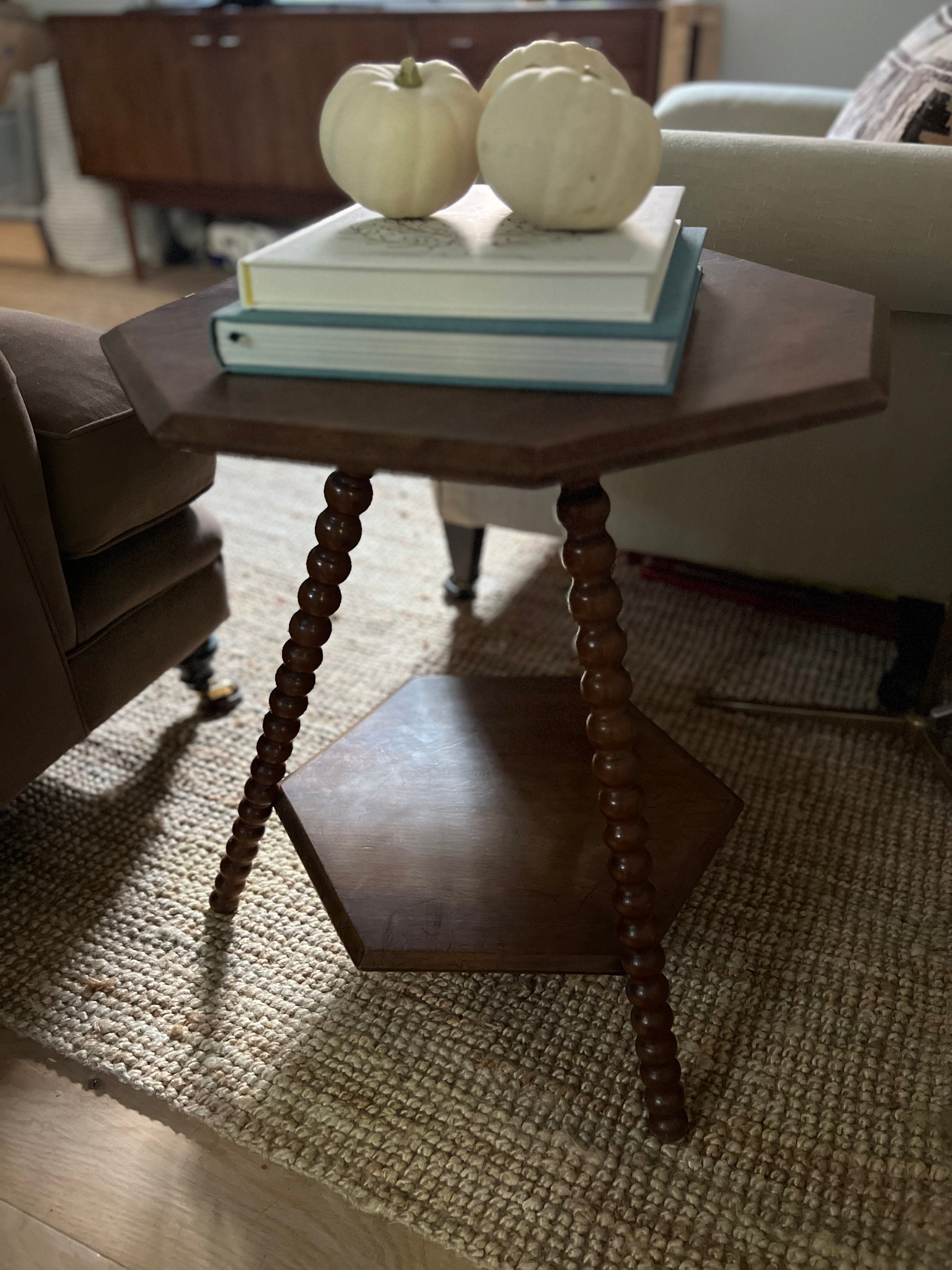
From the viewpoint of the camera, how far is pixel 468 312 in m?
0.60

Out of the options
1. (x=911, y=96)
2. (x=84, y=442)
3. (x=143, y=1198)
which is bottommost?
(x=143, y=1198)

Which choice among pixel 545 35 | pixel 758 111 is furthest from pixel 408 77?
pixel 545 35

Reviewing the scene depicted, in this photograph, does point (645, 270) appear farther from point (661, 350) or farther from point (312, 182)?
point (312, 182)

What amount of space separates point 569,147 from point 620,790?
43 centimetres

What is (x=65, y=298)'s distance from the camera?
2.68 metres

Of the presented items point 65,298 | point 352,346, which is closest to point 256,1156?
point 352,346

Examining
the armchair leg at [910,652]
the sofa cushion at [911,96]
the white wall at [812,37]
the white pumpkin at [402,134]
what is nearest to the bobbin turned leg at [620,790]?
the white pumpkin at [402,134]

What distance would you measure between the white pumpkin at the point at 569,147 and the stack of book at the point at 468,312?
20 millimetres

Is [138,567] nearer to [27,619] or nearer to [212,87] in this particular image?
[27,619]

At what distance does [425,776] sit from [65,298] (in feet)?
7.51

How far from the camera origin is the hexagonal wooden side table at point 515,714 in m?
0.58


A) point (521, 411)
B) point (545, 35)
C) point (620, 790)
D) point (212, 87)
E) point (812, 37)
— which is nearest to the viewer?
point (521, 411)

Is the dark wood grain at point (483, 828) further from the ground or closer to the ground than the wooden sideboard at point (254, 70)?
closer to the ground

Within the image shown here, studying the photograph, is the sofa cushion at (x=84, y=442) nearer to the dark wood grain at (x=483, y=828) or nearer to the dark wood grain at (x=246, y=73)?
the dark wood grain at (x=483, y=828)
